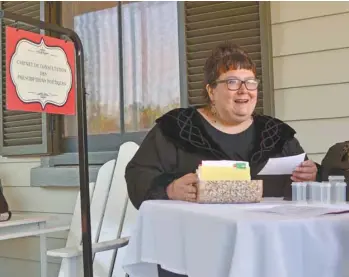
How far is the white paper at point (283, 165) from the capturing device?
155 cm

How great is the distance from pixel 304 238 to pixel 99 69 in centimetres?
223

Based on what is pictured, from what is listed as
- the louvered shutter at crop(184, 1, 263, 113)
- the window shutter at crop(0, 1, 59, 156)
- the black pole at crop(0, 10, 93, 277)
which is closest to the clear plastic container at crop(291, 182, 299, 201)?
the black pole at crop(0, 10, 93, 277)

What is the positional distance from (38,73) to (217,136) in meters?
0.65

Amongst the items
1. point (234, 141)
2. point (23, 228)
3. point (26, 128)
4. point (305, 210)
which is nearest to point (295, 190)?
point (305, 210)

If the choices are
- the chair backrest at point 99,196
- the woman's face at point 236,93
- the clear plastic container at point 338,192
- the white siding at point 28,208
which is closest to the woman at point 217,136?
A: the woman's face at point 236,93

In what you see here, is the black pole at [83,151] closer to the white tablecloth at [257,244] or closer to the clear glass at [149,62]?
the white tablecloth at [257,244]

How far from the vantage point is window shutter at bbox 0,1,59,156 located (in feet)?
10.1

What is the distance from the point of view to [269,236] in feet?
3.61

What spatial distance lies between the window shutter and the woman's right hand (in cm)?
164

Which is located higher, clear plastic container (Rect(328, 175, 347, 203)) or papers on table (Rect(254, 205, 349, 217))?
clear plastic container (Rect(328, 175, 347, 203))

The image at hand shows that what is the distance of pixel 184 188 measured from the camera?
1.53 m

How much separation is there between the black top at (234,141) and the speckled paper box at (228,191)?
0.32m

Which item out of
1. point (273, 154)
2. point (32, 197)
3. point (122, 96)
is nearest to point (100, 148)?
point (122, 96)

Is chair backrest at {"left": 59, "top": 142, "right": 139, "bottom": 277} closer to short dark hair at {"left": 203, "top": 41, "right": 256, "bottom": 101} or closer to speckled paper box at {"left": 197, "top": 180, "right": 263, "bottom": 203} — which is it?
short dark hair at {"left": 203, "top": 41, "right": 256, "bottom": 101}
